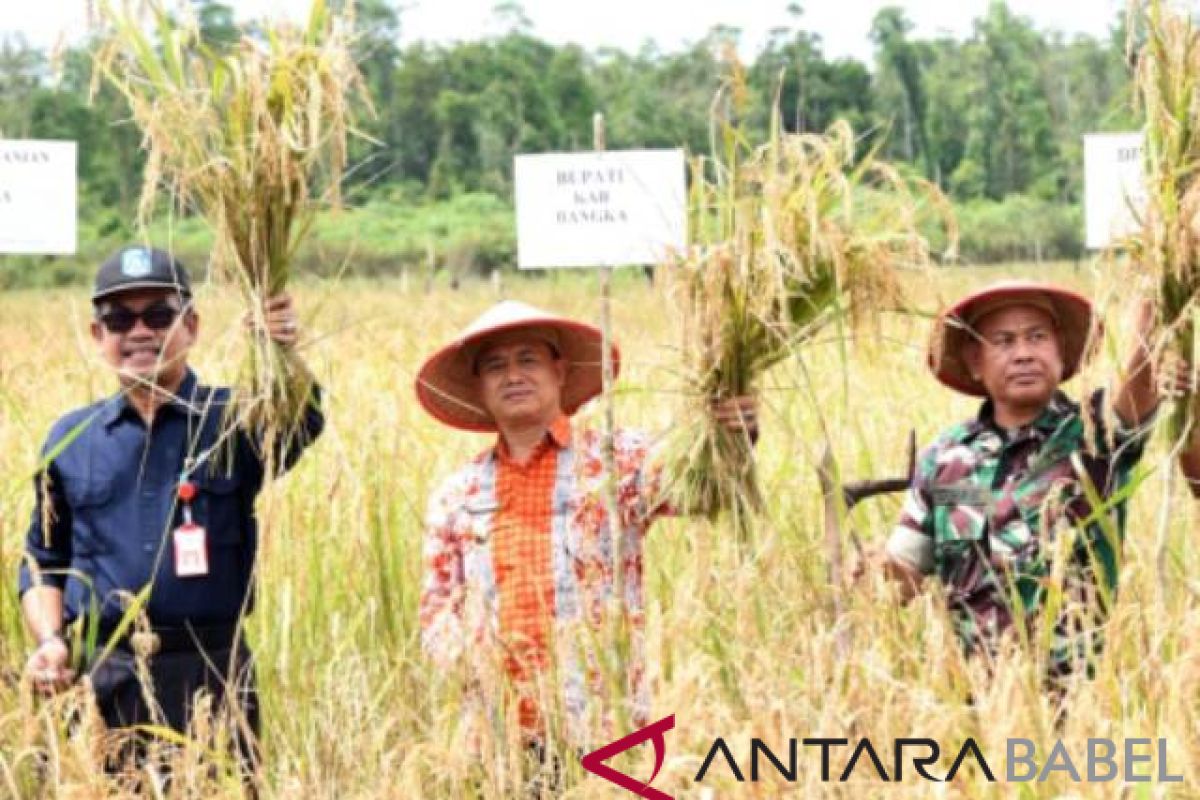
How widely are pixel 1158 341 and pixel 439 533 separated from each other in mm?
1227

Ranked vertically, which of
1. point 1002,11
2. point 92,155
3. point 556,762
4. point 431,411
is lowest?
point 556,762

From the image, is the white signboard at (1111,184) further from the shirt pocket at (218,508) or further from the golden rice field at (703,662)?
the shirt pocket at (218,508)

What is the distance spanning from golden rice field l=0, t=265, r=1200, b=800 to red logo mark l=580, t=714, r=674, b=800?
23 millimetres

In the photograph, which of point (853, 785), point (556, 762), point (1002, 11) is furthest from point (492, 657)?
point (1002, 11)

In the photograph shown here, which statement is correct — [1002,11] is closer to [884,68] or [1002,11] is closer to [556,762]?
[884,68]

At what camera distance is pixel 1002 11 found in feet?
146

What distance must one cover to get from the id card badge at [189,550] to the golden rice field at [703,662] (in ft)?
0.43

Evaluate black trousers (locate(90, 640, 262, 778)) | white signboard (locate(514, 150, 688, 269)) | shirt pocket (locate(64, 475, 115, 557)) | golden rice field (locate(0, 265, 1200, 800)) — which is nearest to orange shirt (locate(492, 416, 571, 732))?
golden rice field (locate(0, 265, 1200, 800))

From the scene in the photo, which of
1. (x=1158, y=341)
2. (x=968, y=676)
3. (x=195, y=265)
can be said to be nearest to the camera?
(x=968, y=676)

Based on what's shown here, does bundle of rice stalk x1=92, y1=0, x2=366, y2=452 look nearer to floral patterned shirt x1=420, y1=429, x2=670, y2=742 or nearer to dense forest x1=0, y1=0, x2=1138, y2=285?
floral patterned shirt x1=420, y1=429, x2=670, y2=742

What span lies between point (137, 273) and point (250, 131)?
0.34 m

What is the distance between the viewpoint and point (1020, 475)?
3.11 metres

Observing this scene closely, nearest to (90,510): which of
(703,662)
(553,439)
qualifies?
(553,439)

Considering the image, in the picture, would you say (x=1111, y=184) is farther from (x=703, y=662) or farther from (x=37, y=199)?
(x=37, y=199)
